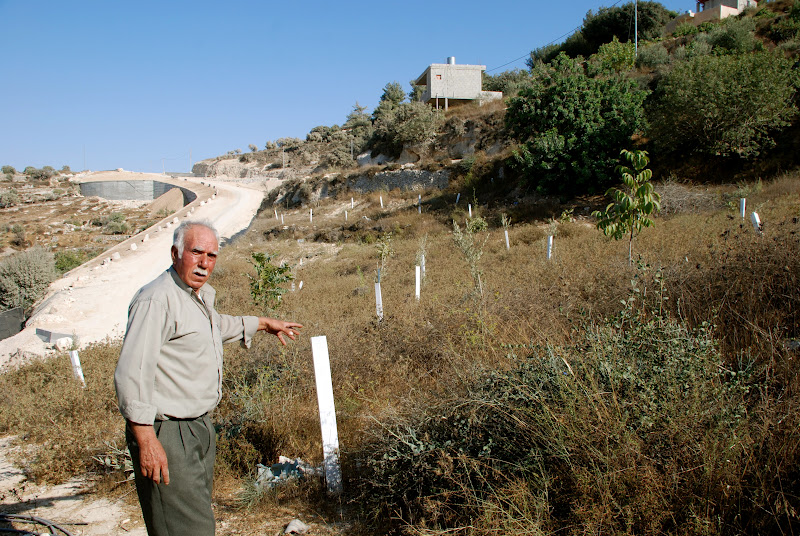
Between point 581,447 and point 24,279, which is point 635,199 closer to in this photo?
point 581,447

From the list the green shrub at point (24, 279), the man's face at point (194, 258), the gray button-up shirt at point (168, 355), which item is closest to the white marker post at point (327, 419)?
the gray button-up shirt at point (168, 355)

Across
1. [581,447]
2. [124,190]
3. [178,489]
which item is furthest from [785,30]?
[124,190]

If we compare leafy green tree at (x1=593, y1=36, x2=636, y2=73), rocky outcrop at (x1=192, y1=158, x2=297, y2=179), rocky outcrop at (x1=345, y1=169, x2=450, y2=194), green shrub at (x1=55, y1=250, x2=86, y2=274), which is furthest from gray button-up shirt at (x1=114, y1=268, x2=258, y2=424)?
rocky outcrop at (x1=192, y1=158, x2=297, y2=179)

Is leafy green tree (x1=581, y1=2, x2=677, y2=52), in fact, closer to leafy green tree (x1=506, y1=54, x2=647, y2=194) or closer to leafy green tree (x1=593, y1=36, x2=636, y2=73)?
leafy green tree (x1=593, y1=36, x2=636, y2=73)

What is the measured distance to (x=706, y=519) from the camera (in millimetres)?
2027

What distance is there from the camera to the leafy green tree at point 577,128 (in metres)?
18.5

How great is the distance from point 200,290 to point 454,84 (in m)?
41.3

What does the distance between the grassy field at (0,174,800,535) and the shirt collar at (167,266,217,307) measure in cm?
140

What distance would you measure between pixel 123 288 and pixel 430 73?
30.3 m

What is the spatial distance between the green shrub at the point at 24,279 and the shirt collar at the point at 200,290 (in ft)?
70.1

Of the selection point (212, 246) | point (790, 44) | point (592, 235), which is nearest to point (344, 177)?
point (592, 235)

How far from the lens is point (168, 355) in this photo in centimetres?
226

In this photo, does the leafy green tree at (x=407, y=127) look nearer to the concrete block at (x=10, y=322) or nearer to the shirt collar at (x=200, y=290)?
the concrete block at (x=10, y=322)

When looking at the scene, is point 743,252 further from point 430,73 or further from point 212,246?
point 430,73
